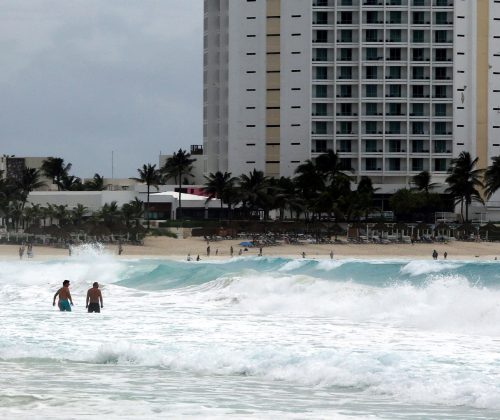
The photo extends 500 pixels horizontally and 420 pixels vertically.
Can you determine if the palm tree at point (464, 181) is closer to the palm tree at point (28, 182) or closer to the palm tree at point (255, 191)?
the palm tree at point (255, 191)

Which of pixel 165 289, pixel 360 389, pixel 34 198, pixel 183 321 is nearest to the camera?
pixel 360 389

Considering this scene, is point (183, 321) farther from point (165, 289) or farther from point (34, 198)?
point (34, 198)

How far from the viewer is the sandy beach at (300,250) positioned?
76875 millimetres

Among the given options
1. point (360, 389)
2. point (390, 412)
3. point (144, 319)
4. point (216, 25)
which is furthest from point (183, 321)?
point (216, 25)

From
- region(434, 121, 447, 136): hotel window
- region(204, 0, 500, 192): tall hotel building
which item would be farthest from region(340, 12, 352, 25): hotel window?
region(434, 121, 447, 136): hotel window

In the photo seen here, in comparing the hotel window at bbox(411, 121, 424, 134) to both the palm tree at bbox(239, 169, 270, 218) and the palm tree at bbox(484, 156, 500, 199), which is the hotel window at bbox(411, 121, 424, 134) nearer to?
the palm tree at bbox(484, 156, 500, 199)

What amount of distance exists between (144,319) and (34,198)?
7512 cm

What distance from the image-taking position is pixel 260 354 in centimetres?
1908

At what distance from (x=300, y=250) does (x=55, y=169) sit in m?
46.3

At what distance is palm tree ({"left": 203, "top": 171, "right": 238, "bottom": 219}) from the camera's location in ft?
310

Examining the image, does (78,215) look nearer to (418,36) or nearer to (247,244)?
(247,244)

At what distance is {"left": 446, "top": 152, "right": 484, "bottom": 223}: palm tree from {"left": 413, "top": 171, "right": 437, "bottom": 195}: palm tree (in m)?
1.87

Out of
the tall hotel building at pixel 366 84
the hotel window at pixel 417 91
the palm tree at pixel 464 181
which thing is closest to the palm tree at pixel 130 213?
the tall hotel building at pixel 366 84

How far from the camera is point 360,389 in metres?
16.5
